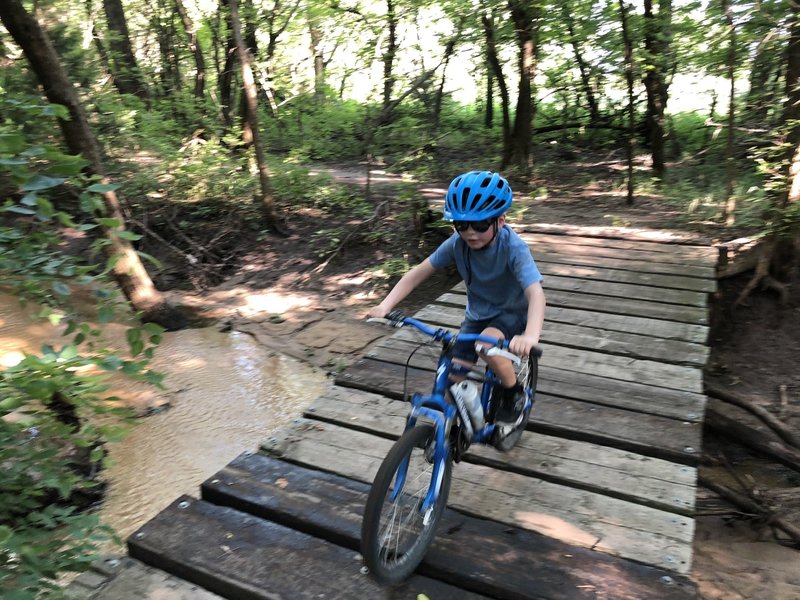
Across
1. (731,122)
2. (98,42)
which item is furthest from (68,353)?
(98,42)

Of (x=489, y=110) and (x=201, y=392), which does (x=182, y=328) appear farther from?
(x=489, y=110)

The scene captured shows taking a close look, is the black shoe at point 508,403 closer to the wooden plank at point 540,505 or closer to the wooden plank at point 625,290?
the wooden plank at point 540,505

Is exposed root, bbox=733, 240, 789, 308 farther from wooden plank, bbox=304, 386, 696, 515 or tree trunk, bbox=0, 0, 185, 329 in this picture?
tree trunk, bbox=0, 0, 185, 329

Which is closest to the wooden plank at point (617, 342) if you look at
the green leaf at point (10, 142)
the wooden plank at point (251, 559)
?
the wooden plank at point (251, 559)

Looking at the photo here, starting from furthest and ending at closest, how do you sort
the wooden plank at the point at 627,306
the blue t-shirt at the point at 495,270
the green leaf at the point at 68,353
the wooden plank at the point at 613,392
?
the wooden plank at the point at 627,306, the wooden plank at the point at 613,392, the blue t-shirt at the point at 495,270, the green leaf at the point at 68,353

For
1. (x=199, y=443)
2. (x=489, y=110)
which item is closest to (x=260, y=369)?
(x=199, y=443)

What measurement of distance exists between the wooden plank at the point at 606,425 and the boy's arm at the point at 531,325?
1086 mm

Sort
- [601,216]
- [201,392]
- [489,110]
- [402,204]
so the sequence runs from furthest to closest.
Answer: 1. [489,110]
2. [402,204]
3. [601,216]
4. [201,392]

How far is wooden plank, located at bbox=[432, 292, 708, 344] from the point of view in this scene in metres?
4.59

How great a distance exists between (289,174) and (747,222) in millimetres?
8256

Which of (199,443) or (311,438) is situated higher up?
(311,438)

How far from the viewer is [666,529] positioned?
259 cm

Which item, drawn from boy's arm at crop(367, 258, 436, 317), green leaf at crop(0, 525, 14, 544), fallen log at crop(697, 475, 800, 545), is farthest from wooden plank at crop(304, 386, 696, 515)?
green leaf at crop(0, 525, 14, 544)

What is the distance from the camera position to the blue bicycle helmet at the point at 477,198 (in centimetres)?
261
